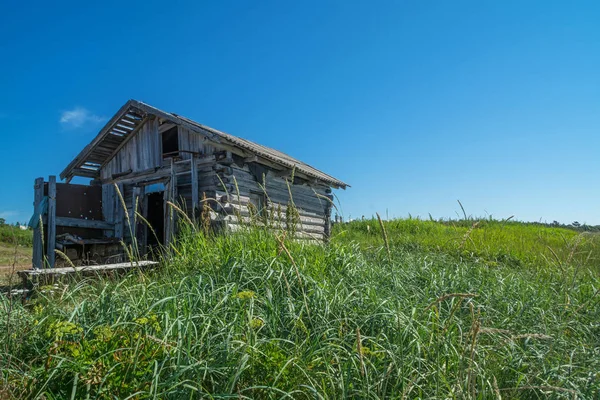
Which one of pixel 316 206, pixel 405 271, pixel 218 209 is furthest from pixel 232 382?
→ pixel 316 206

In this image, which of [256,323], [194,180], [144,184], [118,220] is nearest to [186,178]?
[194,180]

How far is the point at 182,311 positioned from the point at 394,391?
1505 mm

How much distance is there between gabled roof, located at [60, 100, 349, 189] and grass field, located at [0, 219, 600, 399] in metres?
5.99

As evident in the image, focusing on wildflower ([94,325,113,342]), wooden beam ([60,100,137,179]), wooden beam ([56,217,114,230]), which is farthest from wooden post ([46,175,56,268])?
wildflower ([94,325,113,342])

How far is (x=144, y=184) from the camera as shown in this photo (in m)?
11.2

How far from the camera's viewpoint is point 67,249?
1017 centimetres

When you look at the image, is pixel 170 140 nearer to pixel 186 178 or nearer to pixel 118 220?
pixel 186 178

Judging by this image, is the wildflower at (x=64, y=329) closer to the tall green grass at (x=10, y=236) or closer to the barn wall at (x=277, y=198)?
the barn wall at (x=277, y=198)

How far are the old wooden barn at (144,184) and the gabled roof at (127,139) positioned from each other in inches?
1.0

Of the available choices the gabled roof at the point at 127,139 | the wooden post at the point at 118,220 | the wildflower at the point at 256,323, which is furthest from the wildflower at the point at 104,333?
the wooden post at the point at 118,220

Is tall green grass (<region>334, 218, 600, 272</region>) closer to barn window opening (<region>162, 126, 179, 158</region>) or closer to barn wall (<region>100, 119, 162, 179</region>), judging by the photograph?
barn wall (<region>100, 119, 162, 179</region>)

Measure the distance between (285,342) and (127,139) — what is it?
11.6 m

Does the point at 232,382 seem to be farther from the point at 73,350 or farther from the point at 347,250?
the point at 347,250

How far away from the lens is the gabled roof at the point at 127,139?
9734 millimetres
